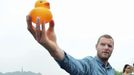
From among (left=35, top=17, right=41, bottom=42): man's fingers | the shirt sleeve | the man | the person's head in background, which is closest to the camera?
(left=35, top=17, right=41, bottom=42): man's fingers

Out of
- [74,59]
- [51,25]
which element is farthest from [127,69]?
[51,25]

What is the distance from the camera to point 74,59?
5.43 metres

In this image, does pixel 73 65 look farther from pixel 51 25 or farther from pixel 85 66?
pixel 51 25

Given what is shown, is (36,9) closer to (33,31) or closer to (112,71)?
(33,31)

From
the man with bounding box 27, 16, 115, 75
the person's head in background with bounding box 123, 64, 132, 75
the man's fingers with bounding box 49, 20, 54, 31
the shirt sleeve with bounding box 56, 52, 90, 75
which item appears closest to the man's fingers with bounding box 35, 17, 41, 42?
the man with bounding box 27, 16, 115, 75

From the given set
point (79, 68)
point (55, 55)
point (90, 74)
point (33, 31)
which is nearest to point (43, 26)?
point (33, 31)

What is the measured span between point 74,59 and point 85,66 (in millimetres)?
332

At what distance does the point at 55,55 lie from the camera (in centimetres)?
505

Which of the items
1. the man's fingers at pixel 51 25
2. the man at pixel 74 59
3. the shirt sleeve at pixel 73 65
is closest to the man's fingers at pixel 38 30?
the man at pixel 74 59

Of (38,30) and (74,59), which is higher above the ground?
(38,30)

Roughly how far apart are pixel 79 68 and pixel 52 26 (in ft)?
2.79

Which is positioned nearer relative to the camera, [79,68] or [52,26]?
[52,26]

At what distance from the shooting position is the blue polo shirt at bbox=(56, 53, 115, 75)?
5266 mm

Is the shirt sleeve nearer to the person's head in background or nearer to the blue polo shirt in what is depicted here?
the blue polo shirt
